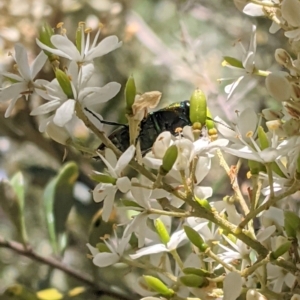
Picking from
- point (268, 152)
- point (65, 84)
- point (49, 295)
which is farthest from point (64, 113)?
point (49, 295)

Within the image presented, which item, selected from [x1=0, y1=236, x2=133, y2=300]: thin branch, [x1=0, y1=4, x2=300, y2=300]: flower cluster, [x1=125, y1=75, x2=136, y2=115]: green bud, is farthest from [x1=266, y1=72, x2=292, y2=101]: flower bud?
[x1=0, y1=236, x2=133, y2=300]: thin branch

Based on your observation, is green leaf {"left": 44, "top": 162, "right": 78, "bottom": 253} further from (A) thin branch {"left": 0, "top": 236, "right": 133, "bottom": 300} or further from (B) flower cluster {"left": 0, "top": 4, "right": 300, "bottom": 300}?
(B) flower cluster {"left": 0, "top": 4, "right": 300, "bottom": 300}

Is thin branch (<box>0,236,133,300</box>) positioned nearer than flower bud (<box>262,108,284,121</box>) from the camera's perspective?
No

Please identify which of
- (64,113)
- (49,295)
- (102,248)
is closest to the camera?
(64,113)

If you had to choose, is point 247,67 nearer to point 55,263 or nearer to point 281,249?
point 281,249

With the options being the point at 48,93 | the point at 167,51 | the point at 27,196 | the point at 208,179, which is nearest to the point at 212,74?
the point at 167,51

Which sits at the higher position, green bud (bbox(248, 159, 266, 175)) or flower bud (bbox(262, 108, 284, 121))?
flower bud (bbox(262, 108, 284, 121))
